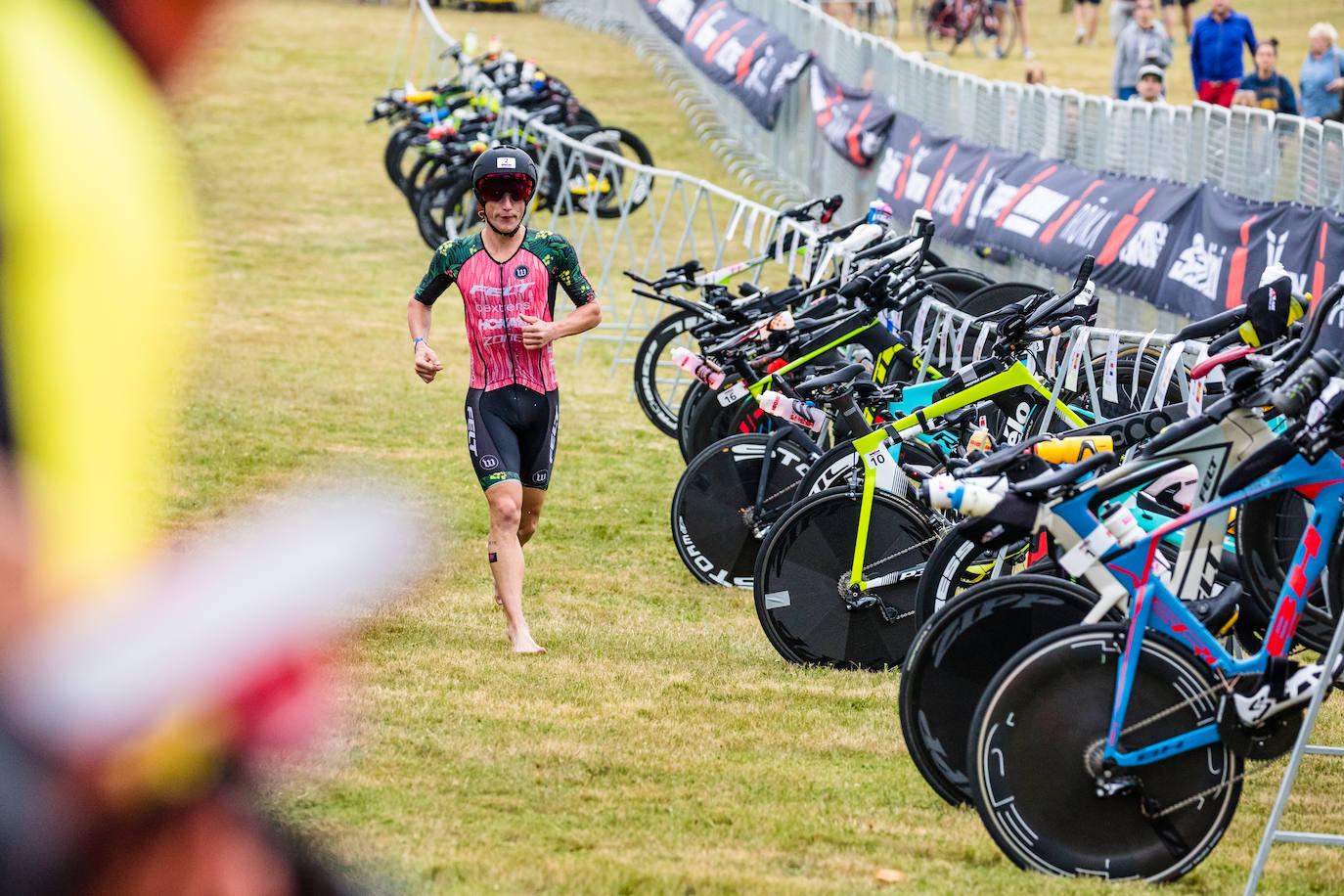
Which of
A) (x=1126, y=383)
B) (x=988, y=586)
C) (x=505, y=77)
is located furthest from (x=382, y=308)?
(x=988, y=586)

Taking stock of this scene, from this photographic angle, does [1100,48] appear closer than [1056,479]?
No

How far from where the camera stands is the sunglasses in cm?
753

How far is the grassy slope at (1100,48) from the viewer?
32.2 meters

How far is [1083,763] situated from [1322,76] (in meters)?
16.0

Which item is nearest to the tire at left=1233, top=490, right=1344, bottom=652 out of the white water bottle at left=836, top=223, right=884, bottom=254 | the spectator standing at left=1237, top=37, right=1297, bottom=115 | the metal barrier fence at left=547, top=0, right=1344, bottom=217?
the white water bottle at left=836, top=223, right=884, bottom=254

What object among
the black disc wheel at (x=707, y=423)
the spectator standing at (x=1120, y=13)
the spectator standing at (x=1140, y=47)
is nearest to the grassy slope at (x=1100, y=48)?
the spectator standing at (x=1120, y=13)

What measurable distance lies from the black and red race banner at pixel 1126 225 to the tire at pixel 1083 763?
5.89 metres

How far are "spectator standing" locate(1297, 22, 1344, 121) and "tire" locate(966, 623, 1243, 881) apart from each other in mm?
15535

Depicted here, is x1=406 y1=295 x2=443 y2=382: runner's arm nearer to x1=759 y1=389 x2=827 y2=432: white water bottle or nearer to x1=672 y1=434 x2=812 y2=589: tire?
x1=672 y1=434 x2=812 y2=589: tire

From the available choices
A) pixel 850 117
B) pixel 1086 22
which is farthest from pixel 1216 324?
pixel 1086 22

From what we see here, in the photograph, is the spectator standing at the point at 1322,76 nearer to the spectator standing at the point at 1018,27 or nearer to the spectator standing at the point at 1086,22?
the spectator standing at the point at 1018,27

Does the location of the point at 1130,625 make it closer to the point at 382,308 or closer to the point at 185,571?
the point at 185,571

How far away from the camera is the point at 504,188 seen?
756 cm

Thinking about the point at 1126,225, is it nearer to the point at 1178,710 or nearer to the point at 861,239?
the point at 861,239
